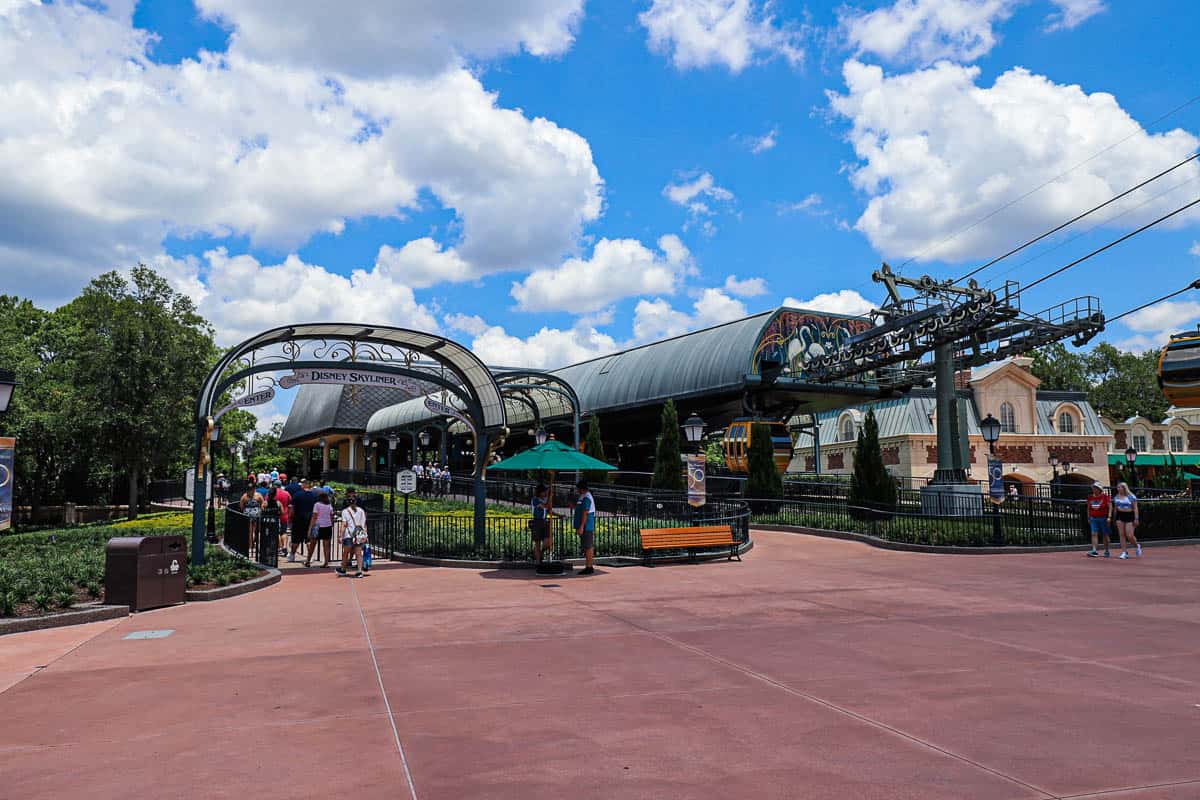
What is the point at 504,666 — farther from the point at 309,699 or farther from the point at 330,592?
the point at 330,592

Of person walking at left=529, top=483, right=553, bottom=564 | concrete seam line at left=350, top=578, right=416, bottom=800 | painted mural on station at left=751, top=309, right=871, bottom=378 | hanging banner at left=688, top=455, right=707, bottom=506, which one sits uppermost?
painted mural on station at left=751, top=309, right=871, bottom=378

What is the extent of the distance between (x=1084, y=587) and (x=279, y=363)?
49.1ft

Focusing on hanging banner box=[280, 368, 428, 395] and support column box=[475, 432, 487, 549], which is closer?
hanging banner box=[280, 368, 428, 395]

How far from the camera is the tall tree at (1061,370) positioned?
76.9m

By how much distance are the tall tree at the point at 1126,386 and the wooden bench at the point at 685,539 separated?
7191cm

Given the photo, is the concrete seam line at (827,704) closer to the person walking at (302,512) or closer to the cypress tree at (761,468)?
the person walking at (302,512)

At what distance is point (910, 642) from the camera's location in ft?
27.3

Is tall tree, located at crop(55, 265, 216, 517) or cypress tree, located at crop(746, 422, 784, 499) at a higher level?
tall tree, located at crop(55, 265, 216, 517)

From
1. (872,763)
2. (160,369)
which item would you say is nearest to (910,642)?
(872,763)

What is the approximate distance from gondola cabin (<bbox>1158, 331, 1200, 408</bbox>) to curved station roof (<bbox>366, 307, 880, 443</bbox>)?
18641 mm

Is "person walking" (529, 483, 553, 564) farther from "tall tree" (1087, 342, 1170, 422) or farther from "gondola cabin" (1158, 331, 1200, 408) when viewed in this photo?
"tall tree" (1087, 342, 1170, 422)

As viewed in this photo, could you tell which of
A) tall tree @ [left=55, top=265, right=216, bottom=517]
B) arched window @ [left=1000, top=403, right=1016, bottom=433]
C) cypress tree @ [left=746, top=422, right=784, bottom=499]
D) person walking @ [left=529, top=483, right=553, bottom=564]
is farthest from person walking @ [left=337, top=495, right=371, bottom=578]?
arched window @ [left=1000, top=403, right=1016, bottom=433]

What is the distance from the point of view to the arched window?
49.3 meters

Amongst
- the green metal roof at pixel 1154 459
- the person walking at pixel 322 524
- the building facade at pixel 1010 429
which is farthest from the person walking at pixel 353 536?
the green metal roof at pixel 1154 459
